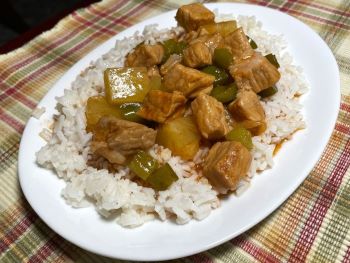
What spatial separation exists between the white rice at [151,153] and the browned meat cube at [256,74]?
163 mm

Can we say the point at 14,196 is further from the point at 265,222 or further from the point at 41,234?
the point at 265,222

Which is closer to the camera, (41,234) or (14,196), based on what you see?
(41,234)

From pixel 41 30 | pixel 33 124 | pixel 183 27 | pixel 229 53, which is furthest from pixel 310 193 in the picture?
pixel 41 30

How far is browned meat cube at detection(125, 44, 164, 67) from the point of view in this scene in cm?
279

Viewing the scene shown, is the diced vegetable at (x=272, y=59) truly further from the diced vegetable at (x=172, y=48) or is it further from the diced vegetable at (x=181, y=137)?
the diced vegetable at (x=181, y=137)

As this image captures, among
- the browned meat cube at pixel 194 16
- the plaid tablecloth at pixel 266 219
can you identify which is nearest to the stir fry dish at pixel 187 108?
the browned meat cube at pixel 194 16

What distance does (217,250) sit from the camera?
7.03 feet

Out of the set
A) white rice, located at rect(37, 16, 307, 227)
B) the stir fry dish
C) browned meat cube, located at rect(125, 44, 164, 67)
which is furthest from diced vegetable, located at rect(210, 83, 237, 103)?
browned meat cube, located at rect(125, 44, 164, 67)

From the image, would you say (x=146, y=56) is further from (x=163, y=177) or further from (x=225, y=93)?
(x=163, y=177)

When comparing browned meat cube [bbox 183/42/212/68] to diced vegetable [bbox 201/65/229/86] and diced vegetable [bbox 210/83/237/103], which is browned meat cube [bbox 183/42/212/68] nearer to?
diced vegetable [bbox 201/65/229/86]

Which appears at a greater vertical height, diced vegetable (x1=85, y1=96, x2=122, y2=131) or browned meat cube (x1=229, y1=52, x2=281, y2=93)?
browned meat cube (x1=229, y1=52, x2=281, y2=93)

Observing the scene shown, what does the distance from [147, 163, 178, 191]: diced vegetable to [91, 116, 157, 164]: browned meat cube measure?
170mm

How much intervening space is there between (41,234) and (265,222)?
1361 mm

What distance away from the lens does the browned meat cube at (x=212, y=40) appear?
2.80 meters
